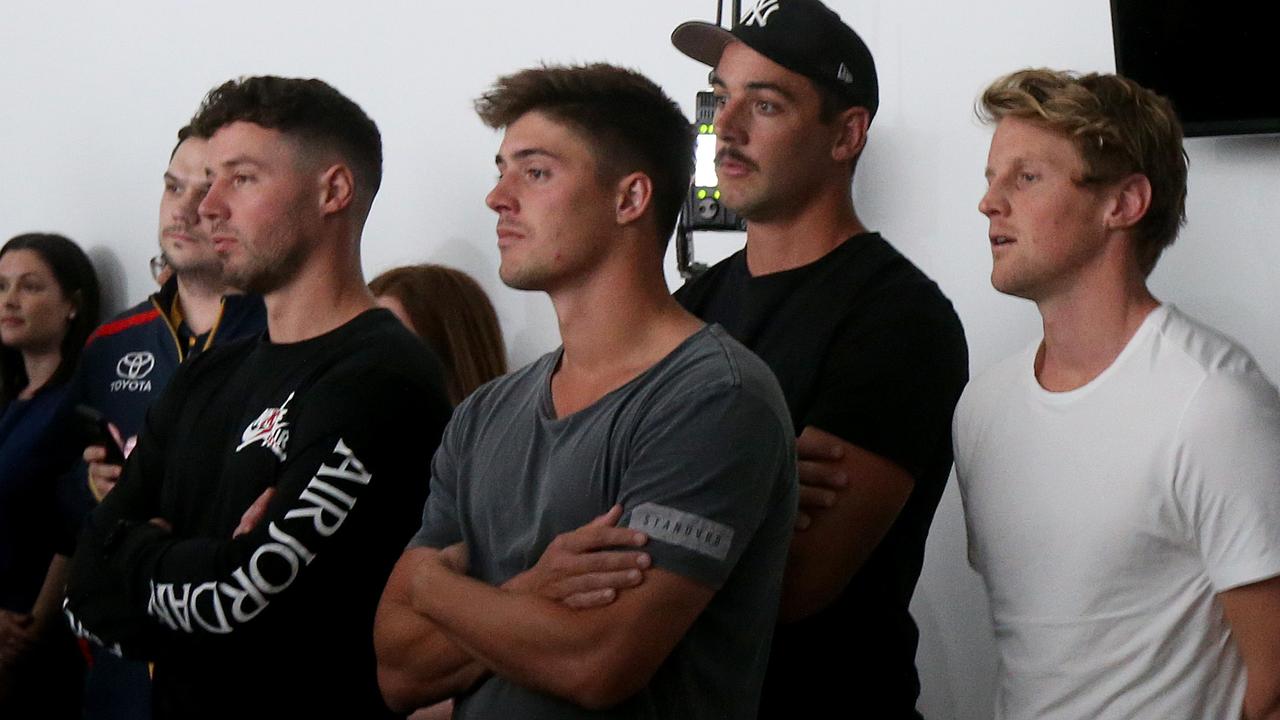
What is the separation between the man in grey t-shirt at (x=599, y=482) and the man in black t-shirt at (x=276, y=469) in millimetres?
261

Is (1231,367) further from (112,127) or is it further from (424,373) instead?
(112,127)

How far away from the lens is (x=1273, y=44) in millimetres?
2186

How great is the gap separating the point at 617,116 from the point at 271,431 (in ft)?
2.28

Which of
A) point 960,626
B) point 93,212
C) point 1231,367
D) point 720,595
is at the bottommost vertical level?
point 960,626

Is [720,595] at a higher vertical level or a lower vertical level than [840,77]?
lower

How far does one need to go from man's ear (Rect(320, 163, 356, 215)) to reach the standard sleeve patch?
1.02m

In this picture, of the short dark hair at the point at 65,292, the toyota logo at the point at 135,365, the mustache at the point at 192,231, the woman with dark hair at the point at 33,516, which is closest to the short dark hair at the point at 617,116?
the mustache at the point at 192,231

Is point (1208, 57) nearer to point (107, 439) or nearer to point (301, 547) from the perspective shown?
point (301, 547)

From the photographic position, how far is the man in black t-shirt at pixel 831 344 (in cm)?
183

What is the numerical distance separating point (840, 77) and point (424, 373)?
0.74 m

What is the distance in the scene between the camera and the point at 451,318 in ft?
10.1

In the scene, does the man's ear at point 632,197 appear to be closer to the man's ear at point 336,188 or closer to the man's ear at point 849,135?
the man's ear at point 849,135

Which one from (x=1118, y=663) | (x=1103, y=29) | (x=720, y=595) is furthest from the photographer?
(x=1103, y=29)

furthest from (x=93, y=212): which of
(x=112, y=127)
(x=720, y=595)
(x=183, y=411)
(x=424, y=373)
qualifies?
(x=720, y=595)
